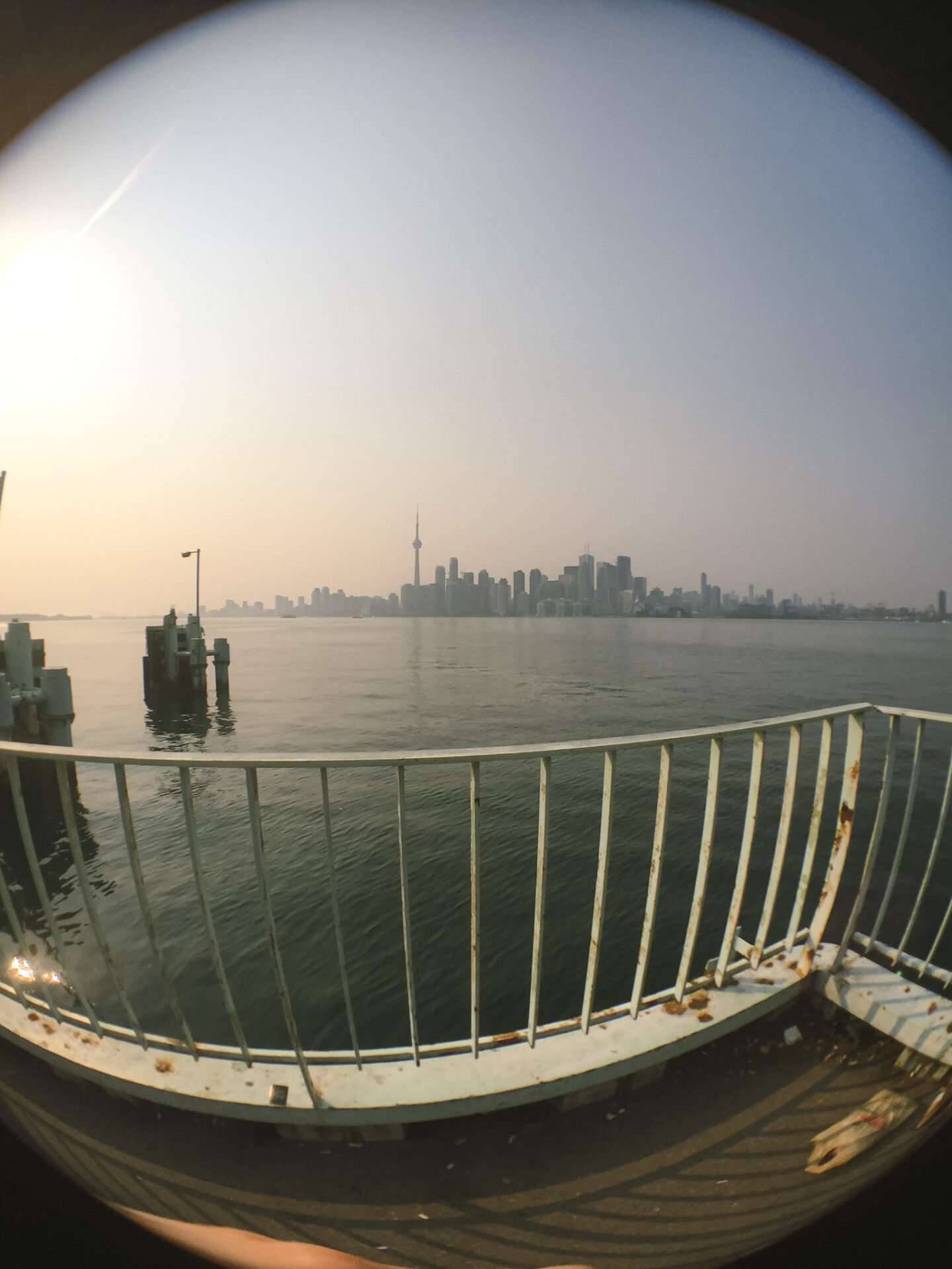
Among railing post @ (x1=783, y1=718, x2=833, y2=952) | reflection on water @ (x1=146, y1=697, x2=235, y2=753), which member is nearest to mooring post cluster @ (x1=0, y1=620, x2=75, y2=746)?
reflection on water @ (x1=146, y1=697, x2=235, y2=753)

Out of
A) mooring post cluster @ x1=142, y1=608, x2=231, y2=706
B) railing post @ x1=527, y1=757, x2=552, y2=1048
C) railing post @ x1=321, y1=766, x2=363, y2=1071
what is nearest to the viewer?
railing post @ x1=321, y1=766, x2=363, y2=1071

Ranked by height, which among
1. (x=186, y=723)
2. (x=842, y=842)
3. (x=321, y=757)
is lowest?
(x=186, y=723)

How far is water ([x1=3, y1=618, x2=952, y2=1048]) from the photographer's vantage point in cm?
560

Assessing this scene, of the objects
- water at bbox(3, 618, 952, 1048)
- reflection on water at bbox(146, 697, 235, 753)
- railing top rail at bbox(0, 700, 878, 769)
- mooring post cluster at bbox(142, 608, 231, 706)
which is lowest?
reflection on water at bbox(146, 697, 235, 753)

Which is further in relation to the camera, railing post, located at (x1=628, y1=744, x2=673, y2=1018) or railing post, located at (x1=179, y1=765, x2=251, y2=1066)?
railing post, located at (x1=628, y1=744, x2=673, y2=1018)

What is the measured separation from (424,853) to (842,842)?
8.09 meters

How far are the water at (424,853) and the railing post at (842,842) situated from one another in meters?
3.40

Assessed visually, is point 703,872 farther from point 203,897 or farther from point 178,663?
point 178,663

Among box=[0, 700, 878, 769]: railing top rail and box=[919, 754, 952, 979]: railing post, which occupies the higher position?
box=[0, 700, 878, 769]: railing top rail

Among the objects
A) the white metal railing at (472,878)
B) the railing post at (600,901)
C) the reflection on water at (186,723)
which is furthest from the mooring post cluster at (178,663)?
the railing post at (600,901)

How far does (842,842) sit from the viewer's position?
2211 mm

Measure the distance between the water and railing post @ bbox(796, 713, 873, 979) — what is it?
340 cm

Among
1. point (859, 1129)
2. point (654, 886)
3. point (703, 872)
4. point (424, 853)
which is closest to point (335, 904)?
point (654, 886)

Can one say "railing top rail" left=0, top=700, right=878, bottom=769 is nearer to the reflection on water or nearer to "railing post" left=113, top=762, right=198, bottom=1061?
"railing post" left=113, top=762, right=198, bottom=1061
